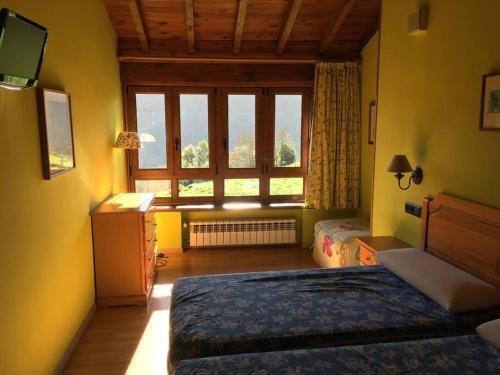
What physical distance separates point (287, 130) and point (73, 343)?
345 cm

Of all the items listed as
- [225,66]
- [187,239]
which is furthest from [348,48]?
[187,239]

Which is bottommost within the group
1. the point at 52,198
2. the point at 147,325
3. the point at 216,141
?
the point at 147,325

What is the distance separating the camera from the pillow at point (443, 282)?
2.20m

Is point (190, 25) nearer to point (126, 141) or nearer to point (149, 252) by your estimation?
point (126, 141)

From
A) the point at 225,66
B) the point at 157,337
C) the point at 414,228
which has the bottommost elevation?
the point at 157,337

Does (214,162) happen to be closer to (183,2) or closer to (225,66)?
(225,66)

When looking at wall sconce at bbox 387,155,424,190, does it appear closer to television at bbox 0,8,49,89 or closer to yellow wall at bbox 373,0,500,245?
yellow wall at bbox 373,0,500,245

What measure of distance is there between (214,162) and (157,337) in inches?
101

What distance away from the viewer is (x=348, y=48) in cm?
500

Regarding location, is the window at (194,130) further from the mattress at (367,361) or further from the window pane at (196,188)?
the mattress at (367,361)

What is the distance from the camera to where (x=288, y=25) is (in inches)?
172

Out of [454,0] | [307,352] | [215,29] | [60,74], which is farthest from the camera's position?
[215,29]

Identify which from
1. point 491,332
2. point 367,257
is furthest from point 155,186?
point 491,332

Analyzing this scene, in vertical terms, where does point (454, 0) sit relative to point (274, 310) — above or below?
above
